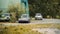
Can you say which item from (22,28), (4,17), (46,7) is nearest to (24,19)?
(22,28)

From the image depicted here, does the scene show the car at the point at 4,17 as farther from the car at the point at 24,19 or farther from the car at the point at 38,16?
the car at the point at 38,16

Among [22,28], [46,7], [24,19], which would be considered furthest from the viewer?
[46,7]

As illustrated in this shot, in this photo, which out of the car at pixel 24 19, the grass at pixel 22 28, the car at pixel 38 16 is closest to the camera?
the grass at pixel 22 28

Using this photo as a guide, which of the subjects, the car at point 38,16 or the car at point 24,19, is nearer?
the car at point 24,19

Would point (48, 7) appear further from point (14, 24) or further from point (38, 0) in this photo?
point (14, 24)

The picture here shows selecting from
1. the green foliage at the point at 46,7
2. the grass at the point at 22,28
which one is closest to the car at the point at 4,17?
the grass at the point at 22,28

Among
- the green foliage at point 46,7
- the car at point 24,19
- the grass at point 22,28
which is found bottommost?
the grass at point 22,28

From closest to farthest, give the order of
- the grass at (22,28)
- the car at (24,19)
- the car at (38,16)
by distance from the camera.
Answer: the grass at (22,28) → the car at (24,19) → the car at (38,16)

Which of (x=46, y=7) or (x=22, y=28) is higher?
(x=46, y=7)

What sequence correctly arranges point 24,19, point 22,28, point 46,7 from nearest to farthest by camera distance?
point 22,28 → point 24,19 → point 46,7

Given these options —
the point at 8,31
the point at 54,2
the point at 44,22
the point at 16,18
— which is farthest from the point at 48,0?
the point at 8,31

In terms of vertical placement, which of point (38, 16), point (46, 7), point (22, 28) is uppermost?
point (46, 7)

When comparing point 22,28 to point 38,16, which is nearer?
point 22,28

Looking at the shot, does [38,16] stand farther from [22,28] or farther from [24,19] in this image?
[22,28]
